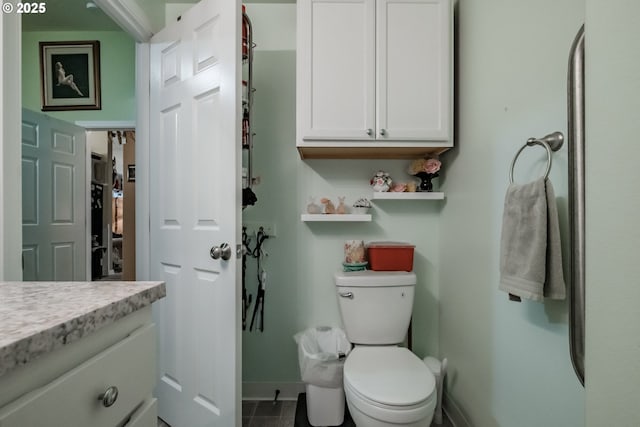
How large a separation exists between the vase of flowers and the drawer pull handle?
5.33ft

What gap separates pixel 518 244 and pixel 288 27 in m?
1.78

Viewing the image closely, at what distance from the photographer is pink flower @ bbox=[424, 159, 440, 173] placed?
1.65 m

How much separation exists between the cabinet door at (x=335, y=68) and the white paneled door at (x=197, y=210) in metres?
0.37

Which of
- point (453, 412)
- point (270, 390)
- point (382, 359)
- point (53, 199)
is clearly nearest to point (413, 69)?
point (382, 359)

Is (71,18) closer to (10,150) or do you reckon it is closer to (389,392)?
(10,150)

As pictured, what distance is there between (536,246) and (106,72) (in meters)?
2.89

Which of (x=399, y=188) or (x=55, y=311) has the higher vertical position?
(x=399, y=188)

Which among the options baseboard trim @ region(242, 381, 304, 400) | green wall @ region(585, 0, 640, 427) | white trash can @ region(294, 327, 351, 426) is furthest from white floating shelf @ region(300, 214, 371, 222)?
green wall @ region(585, 0, 640, 427)

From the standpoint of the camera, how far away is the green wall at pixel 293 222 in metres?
1.81

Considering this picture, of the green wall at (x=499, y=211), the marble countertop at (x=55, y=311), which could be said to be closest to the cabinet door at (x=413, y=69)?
the green wall at (x=499, y=211)

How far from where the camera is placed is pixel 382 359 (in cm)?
135

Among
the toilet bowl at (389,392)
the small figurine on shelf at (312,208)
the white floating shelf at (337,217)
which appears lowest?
the toilet bowl at (389,392)

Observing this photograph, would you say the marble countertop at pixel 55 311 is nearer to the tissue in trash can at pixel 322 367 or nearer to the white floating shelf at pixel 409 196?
the tissue in trash can at pixel 322 367

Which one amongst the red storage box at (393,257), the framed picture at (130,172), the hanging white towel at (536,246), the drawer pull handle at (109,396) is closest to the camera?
the drawer pull handle at (109,396)
